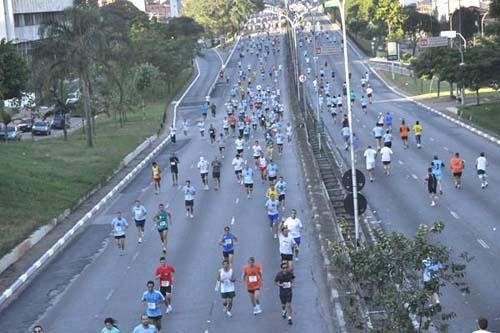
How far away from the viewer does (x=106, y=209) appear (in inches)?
1347

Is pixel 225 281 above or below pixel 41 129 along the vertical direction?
above

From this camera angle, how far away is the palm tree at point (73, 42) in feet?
167

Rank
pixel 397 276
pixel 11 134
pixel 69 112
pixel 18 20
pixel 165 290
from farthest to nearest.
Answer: pixel 18 20
pixel 11 134
pixel 69 112
pixel 165 290
pixel 397 276

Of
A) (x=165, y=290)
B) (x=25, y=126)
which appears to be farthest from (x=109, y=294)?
(x=25, y=126)

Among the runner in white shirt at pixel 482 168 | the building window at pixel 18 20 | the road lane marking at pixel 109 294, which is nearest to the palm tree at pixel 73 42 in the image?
the runner in white shirt at pixel 482 168

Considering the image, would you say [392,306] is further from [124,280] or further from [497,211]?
[497,211]

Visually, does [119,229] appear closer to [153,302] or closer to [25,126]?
[153,302]

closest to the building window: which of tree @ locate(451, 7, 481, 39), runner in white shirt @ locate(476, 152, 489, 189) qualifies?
tree @ locate(451, 7, 481, 39)

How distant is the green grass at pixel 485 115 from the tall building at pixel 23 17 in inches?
1700

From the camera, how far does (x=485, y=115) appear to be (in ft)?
177

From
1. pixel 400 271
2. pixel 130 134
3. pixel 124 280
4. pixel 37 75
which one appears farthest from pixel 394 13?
pixel 400 271

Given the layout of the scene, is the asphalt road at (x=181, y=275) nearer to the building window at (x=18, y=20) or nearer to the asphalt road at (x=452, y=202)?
the asphalt road at (x=452, y=202)

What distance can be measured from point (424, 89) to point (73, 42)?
37192 mm

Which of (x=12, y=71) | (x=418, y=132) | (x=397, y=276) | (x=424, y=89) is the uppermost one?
(x=12, y=71)
